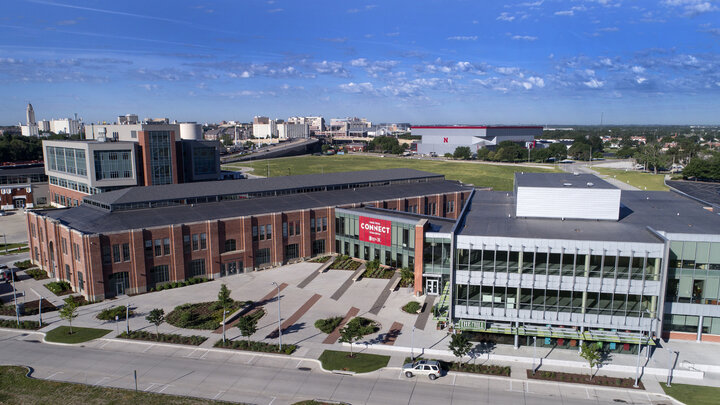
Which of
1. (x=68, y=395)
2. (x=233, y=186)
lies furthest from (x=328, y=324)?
(x=233, y=186)

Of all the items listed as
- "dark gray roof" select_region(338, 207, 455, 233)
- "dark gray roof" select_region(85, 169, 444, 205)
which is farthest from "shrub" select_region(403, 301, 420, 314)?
"dark gray roof" select_region(85, 169, 444, 205)

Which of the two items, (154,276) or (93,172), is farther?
(93,172)

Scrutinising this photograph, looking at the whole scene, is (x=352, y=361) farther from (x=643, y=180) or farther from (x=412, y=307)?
(x=643, y=180)

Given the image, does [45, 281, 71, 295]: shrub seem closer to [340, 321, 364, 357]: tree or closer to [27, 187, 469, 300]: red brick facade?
[27, 187, 469, 300]: red brick facade

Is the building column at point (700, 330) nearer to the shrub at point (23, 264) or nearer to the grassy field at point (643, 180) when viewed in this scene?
the shrub at point (23, 264)

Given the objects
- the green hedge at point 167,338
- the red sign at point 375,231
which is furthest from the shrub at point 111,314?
the red sign at point 375,231

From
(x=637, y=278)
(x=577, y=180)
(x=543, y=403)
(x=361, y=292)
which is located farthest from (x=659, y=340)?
(x=361, y=292)

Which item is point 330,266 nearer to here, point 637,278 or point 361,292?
point 361,292
